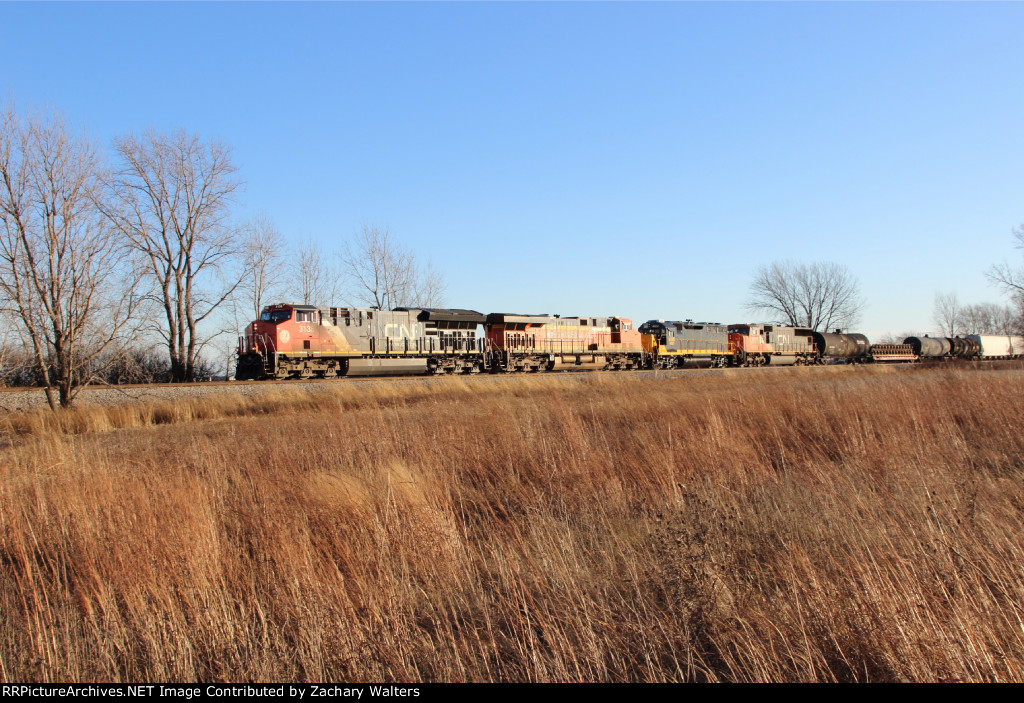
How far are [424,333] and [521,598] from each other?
24.3 meters

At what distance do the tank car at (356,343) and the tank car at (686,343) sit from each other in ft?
38.1

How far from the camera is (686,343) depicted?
3706 centimetres

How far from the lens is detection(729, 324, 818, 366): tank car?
132 feet

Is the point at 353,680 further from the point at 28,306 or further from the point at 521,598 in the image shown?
the point at 28,306

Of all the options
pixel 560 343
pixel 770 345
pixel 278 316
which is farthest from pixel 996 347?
pixel 278 316

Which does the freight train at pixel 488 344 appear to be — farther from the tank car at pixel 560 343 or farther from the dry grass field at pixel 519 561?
the dry grass field at pixel 519 561

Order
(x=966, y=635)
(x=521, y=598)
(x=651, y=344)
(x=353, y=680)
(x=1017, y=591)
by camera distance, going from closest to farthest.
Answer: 1. (x=966, y=635)
2. (x=353, y=680)
3. (x=1017, y=591)
4. (x=521, y=598)
5. (x=651, y=344)

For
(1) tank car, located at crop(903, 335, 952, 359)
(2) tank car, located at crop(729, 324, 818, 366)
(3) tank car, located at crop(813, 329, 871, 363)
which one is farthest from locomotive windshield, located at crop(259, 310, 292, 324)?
(1) tank car, located at crop(903, 335, 952, 359)

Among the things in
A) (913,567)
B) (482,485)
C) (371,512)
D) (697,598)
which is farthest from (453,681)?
(482,485)

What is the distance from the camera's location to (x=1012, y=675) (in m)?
2.53

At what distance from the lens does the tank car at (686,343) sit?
3566 cm

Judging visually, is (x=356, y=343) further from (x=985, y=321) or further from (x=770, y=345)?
(x=985, y=321)

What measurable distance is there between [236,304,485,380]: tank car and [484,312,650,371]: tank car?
106cm

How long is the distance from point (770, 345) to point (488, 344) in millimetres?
22726
